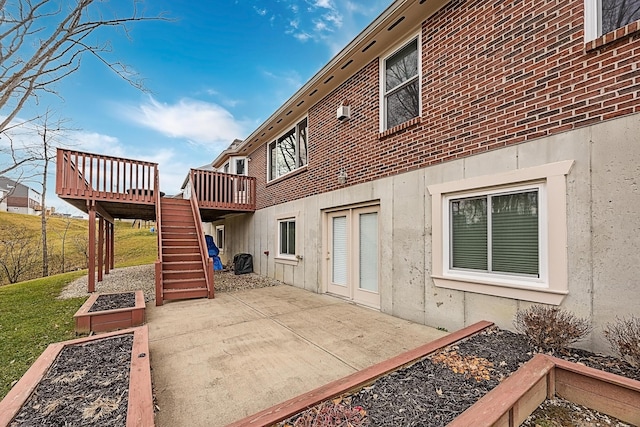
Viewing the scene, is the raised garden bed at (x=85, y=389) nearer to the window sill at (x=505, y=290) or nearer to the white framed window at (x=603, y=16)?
the window sill at (x=505, y=290)

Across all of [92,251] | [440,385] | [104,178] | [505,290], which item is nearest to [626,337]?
[505,290]

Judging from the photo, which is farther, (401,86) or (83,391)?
(401,86)

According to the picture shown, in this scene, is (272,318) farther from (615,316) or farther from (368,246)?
(615,316)

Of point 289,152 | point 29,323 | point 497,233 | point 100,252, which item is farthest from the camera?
point 289,152

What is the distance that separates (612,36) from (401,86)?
297 cm

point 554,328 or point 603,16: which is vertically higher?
point 603,16

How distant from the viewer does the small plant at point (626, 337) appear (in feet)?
8.23

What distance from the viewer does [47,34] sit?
15.3 ft

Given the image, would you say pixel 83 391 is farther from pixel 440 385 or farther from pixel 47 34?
pixel 47 34

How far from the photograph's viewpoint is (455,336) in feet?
11.1

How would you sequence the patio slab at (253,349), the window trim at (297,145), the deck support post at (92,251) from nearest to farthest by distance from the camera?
the patio slab at (253,349)
the deck support post at (92,251)
the window trim at (297,145)

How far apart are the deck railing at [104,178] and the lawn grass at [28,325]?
2.75 metres

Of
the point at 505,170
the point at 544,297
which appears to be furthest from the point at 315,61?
the point at 544,297

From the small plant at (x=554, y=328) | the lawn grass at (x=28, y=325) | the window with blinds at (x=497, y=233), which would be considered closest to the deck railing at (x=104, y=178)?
the lawn grass at (x=28, y=325)
